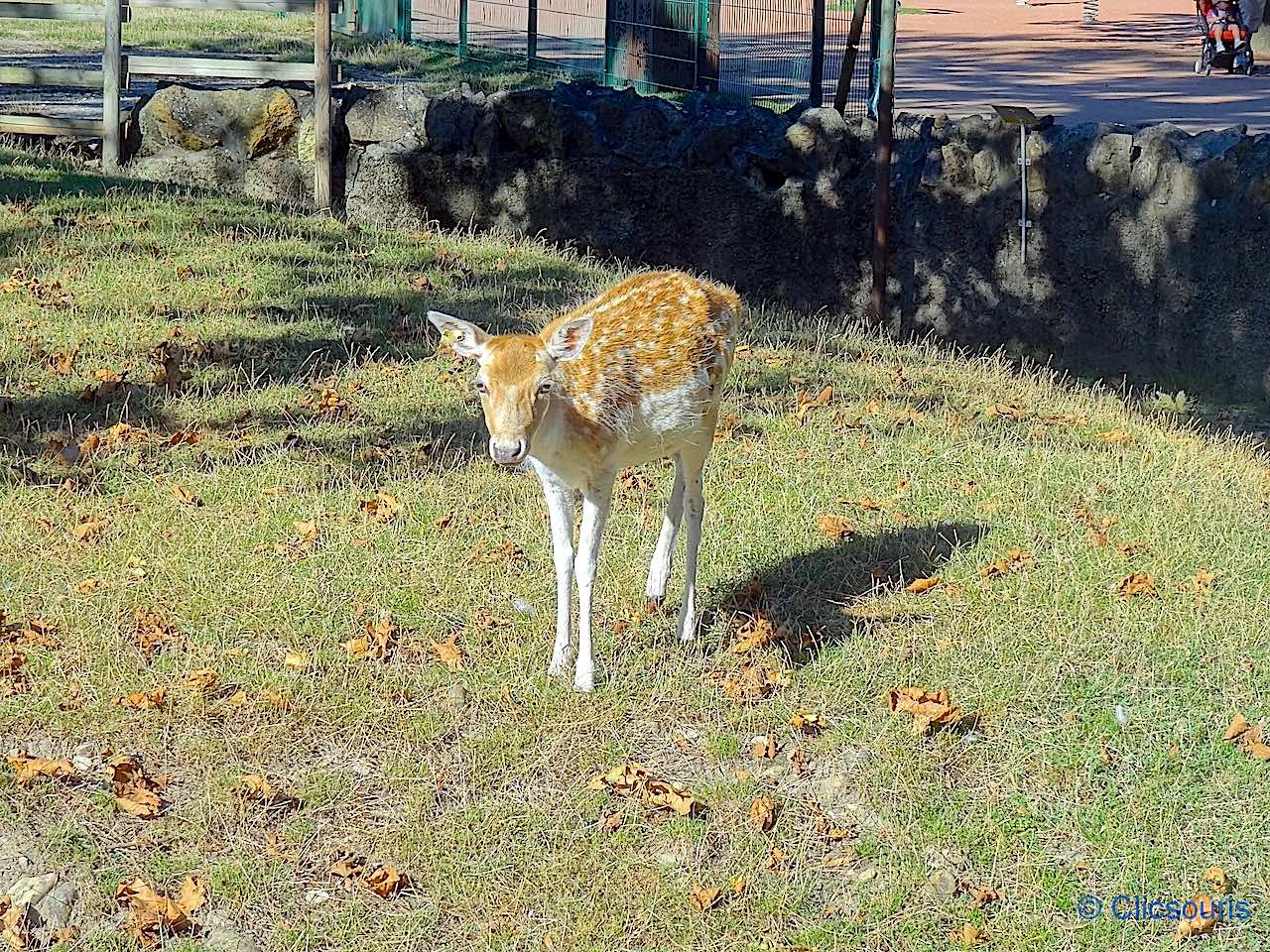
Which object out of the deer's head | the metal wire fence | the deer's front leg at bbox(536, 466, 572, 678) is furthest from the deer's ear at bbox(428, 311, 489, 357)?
the metal wire fence

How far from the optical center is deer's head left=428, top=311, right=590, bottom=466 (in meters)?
5.07

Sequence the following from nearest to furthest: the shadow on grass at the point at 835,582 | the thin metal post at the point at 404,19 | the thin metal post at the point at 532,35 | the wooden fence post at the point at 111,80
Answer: the shadow on grass at the point at 835,582, the wooden fence post at the point at 111,80, the thin metal post at the point at 532,35, the thin metal post at the point at 404,19

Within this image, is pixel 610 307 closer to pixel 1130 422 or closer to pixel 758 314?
pixel 1130 422

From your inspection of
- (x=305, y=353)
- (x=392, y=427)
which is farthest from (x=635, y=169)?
(x=392, y=427)

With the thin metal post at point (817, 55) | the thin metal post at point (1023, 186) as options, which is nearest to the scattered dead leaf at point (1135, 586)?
the thin metal post at point (1023, 186)

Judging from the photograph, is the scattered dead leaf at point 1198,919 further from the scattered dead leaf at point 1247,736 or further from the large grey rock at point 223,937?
the large grey rock at point 223,937

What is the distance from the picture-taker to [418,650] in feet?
20.0

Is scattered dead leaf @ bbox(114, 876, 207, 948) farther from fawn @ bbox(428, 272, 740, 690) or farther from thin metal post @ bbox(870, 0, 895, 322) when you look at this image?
thin metal post @ bbox(870, 0, 895, 322)

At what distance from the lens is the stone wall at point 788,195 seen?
12555mm

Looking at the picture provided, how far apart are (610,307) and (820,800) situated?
204 centimetres

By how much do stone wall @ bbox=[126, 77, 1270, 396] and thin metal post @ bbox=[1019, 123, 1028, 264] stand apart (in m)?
0.06

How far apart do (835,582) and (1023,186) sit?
263 inches

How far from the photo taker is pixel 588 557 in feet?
18.8

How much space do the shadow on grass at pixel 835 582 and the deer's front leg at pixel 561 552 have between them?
2.24 ft
